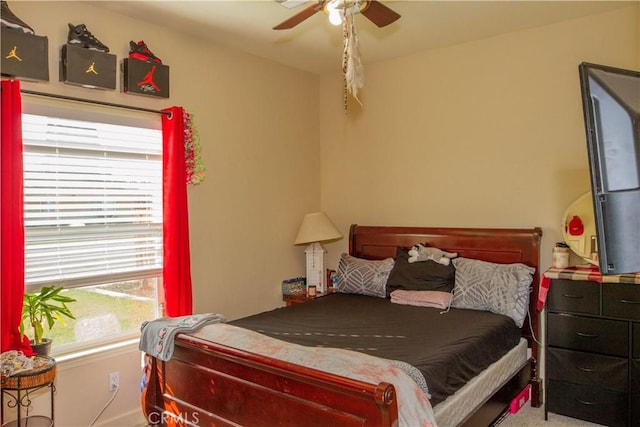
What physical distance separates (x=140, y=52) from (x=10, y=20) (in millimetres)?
758

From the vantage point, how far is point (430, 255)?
12.0 ft

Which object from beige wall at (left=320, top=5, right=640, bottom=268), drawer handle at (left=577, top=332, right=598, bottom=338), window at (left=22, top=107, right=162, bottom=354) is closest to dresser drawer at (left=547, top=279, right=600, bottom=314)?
drawer handle at (left=577, top=332, right=598, bottom=338)

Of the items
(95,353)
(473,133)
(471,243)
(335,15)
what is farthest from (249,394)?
(473,133)

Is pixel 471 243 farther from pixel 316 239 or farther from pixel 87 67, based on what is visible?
pixel 87 67

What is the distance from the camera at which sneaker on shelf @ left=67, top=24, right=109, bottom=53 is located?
2730 millimetres

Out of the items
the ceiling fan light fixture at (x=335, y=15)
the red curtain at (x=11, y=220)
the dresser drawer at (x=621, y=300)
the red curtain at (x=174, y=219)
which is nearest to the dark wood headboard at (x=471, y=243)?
the dresser drawer at (x=621, y=300)

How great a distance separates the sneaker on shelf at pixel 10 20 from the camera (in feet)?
7.92

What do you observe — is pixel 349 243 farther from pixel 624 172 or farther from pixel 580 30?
pixel 624 172

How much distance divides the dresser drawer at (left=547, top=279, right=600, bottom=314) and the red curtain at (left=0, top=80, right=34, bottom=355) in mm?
3086

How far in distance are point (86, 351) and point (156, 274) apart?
2.11 ft

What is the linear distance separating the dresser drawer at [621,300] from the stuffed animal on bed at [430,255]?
107 centimetres

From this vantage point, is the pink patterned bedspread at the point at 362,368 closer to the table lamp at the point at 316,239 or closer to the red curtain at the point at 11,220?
the red curtain at the point at 11,220

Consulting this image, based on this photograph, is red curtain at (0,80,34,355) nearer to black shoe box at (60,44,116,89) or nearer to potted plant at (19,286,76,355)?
potted plant at (19,286,76,355)

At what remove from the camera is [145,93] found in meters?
3.08
